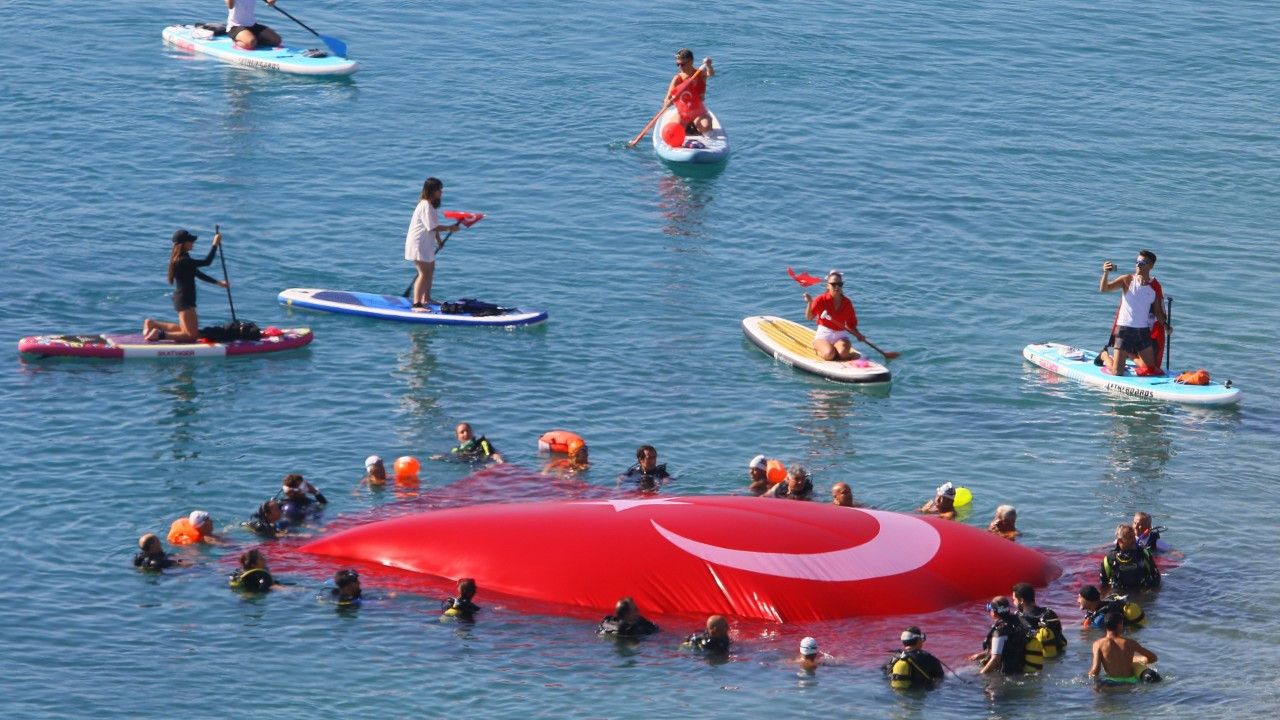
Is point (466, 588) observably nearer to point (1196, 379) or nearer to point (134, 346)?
point (134, 346)

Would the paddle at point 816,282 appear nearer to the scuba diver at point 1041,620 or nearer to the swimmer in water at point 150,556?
the scuba diver at point 1041,620

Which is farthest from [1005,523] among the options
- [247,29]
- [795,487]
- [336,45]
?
[247,29]

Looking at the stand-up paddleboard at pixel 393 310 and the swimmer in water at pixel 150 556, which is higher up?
the stand-up paddleboard at pixel 393 310

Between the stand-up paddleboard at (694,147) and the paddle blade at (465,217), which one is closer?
the paddle blade at (465,217)

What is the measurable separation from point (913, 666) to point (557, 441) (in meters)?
9.18

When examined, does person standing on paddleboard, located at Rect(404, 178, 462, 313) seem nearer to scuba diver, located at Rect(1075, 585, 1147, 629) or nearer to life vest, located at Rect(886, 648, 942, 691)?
life vest, located at Rect(886, 648, 942, 691)

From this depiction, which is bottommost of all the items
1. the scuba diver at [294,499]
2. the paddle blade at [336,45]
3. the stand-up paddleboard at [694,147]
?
the scuba diver at [294,499]

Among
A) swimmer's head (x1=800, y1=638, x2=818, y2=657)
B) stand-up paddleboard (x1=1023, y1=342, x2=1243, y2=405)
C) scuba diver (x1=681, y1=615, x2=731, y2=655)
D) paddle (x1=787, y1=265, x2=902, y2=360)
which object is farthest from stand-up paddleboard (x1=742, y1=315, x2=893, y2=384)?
swimmer's head (x1=800, y1=638, x2=818, y2=657)

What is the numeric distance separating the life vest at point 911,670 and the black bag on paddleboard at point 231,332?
16108mm

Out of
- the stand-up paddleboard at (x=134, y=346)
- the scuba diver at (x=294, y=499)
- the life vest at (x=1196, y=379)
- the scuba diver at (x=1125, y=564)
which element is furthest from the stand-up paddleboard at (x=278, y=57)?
the scuba diver at (x=1125, y=564)

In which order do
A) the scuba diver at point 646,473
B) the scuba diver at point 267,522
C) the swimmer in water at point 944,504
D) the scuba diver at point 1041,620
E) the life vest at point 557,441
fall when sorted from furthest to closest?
the life vest at point 557,441 → the scuba diver at point 646,473 → the swimmer in water at point 944,504 → the scuba diver at point 267,522 → the scuba diver at point 1041,620

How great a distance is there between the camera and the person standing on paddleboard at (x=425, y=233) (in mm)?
32344

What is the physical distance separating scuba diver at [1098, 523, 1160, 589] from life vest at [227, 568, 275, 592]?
12.1 m

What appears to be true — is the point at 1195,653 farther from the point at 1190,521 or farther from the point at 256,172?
the point at 256,172
